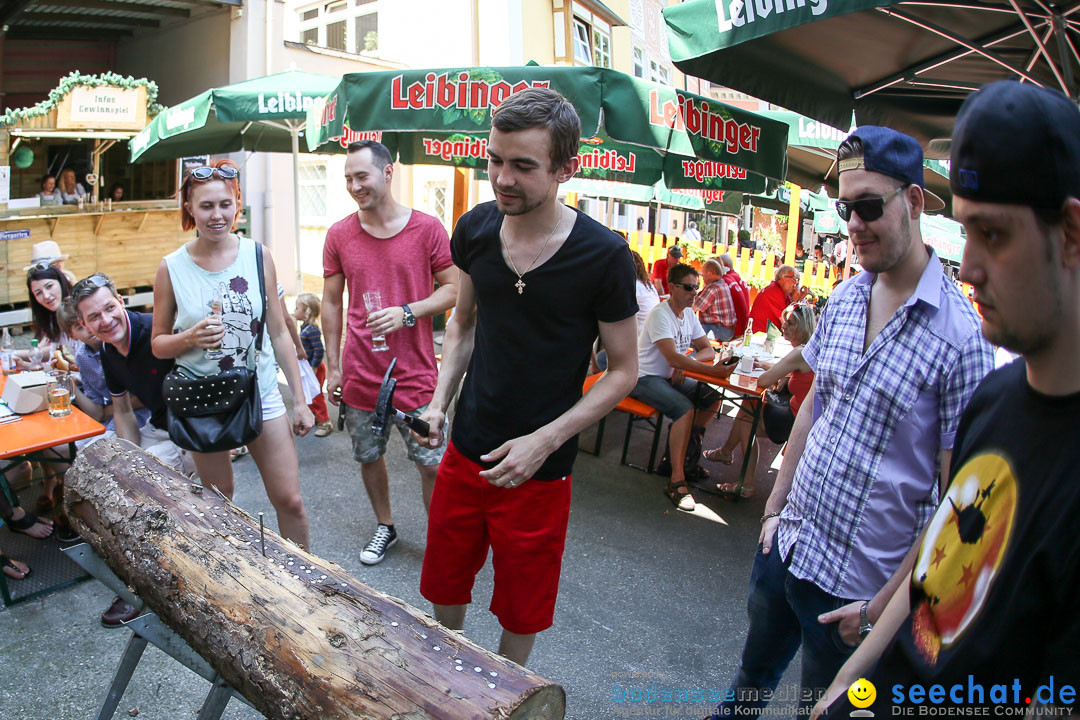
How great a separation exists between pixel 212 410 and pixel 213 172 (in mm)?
1015

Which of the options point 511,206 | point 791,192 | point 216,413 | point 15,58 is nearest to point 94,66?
point 15,58

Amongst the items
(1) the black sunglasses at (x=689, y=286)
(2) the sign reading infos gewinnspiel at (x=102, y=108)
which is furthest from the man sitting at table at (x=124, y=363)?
(2) the sign reading infos gewinnspiel at (x=102, y=108)

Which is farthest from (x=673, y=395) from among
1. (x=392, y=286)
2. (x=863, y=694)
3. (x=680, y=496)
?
(x=863, y=694)

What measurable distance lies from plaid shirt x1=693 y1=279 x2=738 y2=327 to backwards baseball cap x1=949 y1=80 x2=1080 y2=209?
731cm

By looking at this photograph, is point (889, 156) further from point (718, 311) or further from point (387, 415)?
point (718, 311)

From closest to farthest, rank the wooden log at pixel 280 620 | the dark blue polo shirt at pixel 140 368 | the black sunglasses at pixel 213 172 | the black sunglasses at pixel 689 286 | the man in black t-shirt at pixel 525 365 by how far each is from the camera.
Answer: the wooden log at pixel 280 620 → the man in black t-shirt at pixel 525 365 → the black sunglasses at pixel 213 172 → the dark blue polo shirt at pixel 140 368 → the black sunglasses at pixel 689 286

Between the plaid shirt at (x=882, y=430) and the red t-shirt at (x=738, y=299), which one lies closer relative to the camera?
the plaid shirt at (x=882, y=430)

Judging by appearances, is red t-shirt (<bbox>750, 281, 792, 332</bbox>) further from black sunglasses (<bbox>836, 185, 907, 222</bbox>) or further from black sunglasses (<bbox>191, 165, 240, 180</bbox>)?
black sunglasses (<bbox>836, 185, 907, 222</bbox>)

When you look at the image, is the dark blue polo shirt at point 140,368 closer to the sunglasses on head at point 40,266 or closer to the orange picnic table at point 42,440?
the orange picnic table at point 42,440

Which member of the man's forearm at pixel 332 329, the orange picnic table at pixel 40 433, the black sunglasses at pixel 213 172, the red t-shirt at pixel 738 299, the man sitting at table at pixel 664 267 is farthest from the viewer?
the man sitting at table at pixel 664 267

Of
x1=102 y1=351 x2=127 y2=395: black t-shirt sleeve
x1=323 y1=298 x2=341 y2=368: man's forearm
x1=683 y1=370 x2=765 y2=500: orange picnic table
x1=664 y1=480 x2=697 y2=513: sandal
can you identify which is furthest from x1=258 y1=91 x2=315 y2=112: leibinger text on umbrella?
x1=664 y1=480 x2=697 y2=513: sandal

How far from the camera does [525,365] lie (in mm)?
2209

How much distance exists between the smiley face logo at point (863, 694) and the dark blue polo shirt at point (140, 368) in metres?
3.23

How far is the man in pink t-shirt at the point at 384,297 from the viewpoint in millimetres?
3709
